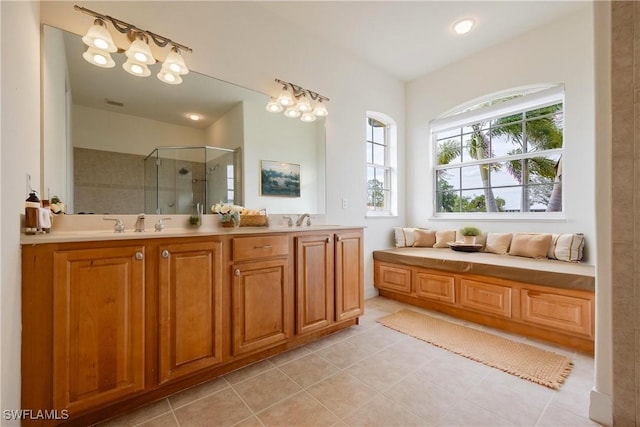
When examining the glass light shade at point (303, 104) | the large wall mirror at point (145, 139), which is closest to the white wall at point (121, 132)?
the large wall mirror at point (145, 139)

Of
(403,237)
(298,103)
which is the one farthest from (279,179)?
(403,237)

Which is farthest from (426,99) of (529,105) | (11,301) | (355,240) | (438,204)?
(11,301)

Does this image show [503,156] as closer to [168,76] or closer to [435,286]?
[435,286]

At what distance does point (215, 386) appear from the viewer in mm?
1669

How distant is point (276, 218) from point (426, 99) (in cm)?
278

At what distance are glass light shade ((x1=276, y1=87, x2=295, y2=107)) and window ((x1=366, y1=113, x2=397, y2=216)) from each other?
1326mm

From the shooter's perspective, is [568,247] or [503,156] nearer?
[568,247]

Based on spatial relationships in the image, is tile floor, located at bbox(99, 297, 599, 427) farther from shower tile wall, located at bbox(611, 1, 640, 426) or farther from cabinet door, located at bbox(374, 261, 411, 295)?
cabinet door, located at bbox(374, 261, 411, 295)

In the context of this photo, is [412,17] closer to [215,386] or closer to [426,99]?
[426,99]

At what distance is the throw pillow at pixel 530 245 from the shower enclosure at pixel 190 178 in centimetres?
285

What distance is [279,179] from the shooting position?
8.65 feet

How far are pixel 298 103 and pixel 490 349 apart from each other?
106 inches

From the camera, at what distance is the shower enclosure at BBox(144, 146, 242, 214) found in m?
1.95

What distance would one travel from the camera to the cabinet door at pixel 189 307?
1479mm
